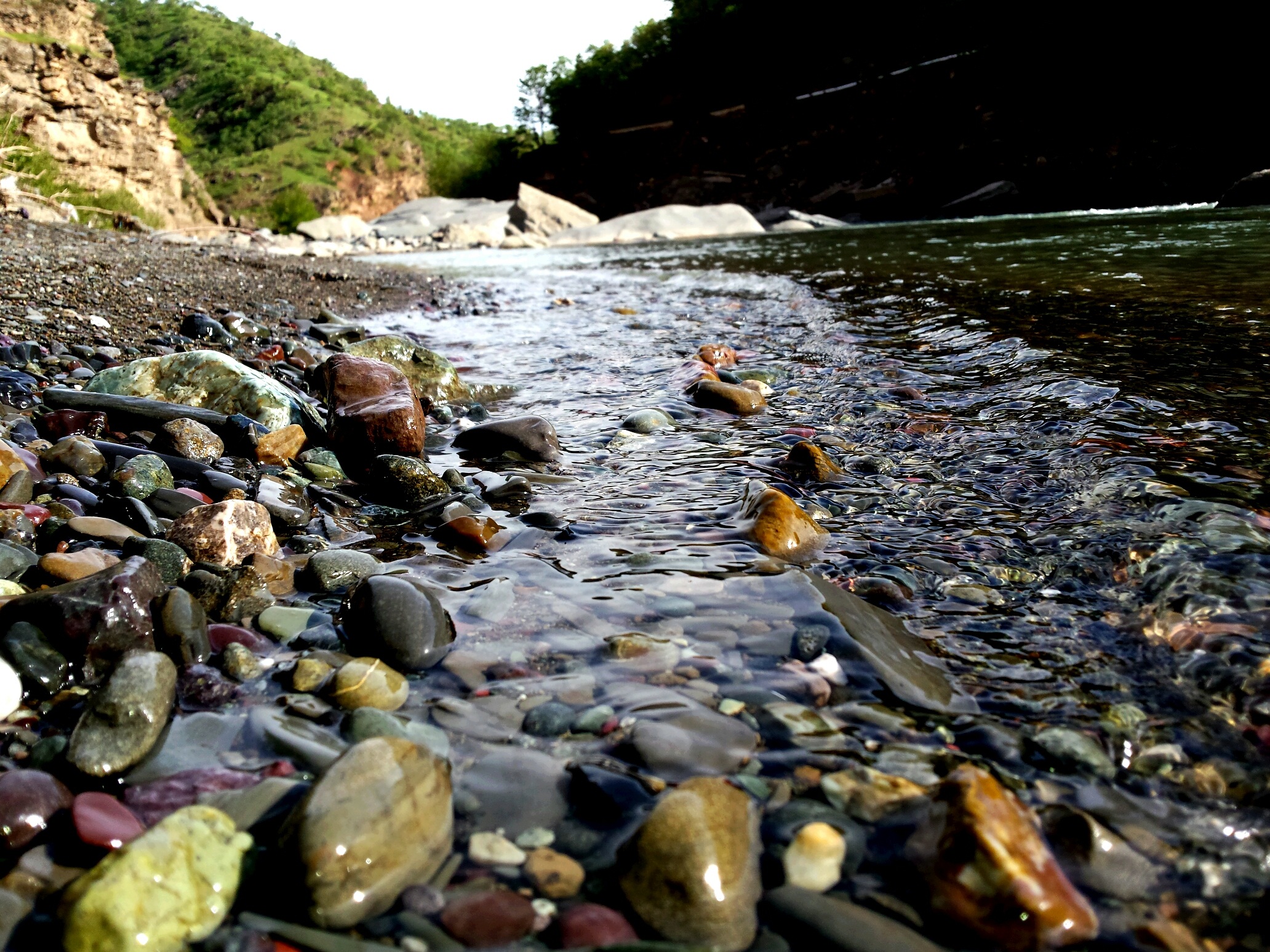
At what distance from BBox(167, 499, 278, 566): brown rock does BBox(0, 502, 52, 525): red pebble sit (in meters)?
0.34

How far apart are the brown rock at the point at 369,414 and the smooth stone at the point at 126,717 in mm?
1507

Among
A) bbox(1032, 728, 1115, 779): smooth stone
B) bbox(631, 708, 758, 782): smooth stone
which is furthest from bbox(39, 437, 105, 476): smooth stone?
bbox(1032, 728, 1115, 779): smooth stone

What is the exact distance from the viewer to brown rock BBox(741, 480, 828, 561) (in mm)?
2268

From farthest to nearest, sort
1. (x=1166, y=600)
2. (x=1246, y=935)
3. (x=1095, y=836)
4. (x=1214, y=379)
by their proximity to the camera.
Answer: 1. (x=1214, y=379)
2. (x=1166, y=600)
3. (x=1095, y=836)
4. (x=1246, y=935)

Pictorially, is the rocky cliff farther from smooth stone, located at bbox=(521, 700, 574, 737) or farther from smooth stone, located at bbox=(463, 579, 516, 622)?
smooth stone, located at bbox=(521, 700, 574, 737)

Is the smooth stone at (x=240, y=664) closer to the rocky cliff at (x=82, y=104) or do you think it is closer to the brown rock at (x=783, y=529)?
the brown rock at (x=783, y=529)

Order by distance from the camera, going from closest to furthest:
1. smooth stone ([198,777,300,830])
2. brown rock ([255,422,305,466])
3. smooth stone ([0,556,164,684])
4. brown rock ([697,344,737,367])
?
smooth stone ([198,777,300,830])
smooth stone ([0,556,164,684])
brown rock ([255,422,305,466])
brown rock ([697,344,737,367])

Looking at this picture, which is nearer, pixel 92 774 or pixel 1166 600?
pixel 92 774

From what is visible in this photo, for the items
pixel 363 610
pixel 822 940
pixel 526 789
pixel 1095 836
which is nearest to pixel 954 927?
pixel 822 940

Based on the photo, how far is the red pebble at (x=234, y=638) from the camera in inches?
69.0

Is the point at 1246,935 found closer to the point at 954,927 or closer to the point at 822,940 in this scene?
the point at 954,927

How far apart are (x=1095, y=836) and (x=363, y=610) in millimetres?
1538

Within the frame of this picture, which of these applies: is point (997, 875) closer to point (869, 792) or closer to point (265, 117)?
point (869, 792)

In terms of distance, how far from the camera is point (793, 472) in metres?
2.95
